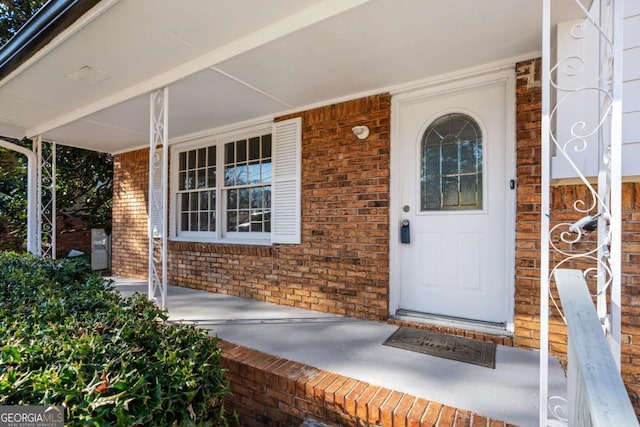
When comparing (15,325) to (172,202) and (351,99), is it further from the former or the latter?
(172,202)

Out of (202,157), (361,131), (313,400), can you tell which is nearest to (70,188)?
(202,157)

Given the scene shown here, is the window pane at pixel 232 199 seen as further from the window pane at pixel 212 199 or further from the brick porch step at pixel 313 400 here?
the brick porch step at pixel 313 400

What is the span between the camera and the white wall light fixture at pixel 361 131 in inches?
130

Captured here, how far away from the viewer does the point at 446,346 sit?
2572mm

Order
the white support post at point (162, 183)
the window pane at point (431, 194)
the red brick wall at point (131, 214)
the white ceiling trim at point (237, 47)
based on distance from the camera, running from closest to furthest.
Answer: the white ceiling trim at point (237, 47) < the window pane at point (431, 194) < the white support post at point (162, 183) < the red brick wall at point (131, 214)

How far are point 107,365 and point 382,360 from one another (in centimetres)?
177

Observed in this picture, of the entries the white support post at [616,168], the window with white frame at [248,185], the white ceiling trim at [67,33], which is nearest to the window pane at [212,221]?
the window with white frame at [248,185]

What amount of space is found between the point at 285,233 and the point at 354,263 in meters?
0.99

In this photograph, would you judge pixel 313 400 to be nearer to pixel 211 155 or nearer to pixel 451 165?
pixel 451 165

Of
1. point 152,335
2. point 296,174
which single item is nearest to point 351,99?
point 296,174

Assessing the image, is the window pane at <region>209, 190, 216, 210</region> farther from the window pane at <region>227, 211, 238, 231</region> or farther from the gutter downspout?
the gutter downspout

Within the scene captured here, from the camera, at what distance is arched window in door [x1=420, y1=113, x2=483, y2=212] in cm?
291

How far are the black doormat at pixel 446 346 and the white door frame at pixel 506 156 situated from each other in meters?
0.34

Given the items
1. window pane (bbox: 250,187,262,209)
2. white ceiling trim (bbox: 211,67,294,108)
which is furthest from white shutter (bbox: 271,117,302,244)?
window pane (bbox: 250,187,262,209)
